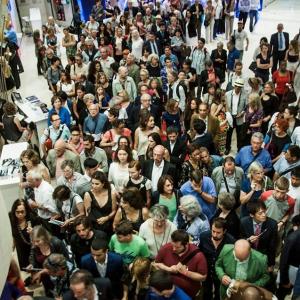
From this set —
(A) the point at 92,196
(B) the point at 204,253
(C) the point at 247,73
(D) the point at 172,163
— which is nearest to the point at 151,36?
(C) the point at 247,73

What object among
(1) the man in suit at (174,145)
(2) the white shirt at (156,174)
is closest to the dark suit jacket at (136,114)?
(1) the man in suit at (174,145)

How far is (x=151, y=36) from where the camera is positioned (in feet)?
34.2

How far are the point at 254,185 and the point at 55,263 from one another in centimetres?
232

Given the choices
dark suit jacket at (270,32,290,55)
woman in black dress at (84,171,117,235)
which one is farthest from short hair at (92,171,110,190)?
dark suit jacket at (270,32,290,55)

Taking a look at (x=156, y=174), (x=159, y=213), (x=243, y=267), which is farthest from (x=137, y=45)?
(x=243, y=267)

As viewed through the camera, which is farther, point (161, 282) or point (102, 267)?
point (102, 267)

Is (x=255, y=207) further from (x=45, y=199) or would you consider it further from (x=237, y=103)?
(x=237, y=103)

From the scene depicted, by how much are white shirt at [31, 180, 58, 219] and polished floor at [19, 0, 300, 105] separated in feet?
20.5

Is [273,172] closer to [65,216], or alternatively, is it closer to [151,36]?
[65,216]

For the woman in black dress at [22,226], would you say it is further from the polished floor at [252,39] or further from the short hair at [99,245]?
the polished floor at [252,39]

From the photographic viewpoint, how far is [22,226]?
4.83m

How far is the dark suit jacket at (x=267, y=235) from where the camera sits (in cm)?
429

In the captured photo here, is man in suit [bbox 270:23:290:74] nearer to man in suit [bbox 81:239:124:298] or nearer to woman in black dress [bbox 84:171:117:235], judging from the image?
woman in black dress [bbox 84:171:117:235]

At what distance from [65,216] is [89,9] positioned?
48.8 feet
